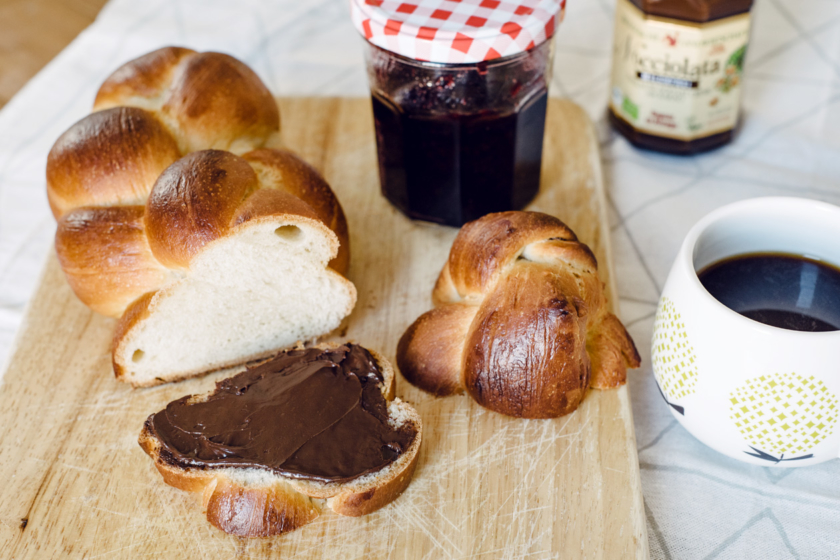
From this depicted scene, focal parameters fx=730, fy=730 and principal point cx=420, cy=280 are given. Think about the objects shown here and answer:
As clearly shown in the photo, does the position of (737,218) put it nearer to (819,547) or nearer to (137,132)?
(819,547)

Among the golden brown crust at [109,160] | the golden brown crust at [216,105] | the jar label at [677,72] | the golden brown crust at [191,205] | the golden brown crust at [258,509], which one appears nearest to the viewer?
the golden brown crust at [258,509]

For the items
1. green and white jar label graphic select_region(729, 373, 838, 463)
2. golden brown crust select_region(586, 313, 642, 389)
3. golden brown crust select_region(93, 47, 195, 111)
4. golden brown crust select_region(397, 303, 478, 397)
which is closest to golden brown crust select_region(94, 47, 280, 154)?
golden brown crust select_region(93, 47, 195, 111)

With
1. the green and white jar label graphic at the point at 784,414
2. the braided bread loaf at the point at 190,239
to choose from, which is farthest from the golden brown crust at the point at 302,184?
the green and white jar label graphic at the point at 784,414

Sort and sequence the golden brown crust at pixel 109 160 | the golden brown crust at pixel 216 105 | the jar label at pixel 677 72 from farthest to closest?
the jar label at pixel 677 72 < the golden brown crust at pixel 216 105 < the golden brown crust at pixel 109 160

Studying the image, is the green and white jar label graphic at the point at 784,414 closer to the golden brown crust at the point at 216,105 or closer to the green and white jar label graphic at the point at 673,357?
the green and white jar label graphic at the point at 673,357

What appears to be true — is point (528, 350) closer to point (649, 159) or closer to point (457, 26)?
point (457, 26)

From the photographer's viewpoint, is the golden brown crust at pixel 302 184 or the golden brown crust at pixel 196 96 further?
the golden brown crust at pixel 196 96

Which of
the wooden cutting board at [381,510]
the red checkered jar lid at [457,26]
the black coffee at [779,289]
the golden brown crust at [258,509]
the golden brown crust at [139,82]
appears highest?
the red checkered jar lid at [457,26]

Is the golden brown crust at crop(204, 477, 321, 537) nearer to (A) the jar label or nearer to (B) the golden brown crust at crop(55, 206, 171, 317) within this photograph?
(B) the golden brown crust at crop(55, 206, 171, 317)
